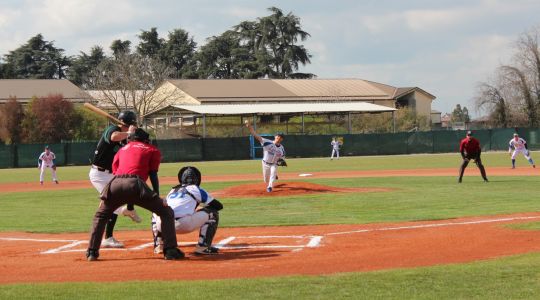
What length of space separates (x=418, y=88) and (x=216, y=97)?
2654 cm

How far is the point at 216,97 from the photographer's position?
3238 inches

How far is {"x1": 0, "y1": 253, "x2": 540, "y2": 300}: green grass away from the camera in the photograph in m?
7.15

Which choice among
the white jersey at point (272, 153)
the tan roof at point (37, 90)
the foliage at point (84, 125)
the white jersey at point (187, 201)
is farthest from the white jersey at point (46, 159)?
the tan roof at point (37, 90)

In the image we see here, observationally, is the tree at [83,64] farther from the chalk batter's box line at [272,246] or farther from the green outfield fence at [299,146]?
the chalk batter's box line at [272,246]

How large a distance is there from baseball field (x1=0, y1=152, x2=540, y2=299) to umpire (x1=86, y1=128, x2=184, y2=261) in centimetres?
32

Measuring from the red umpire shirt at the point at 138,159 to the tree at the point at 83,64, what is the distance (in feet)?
305

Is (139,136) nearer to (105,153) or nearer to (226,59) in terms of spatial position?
(105,153)

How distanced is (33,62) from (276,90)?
3651 centimetres

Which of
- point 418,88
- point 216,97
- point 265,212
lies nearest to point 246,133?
point 216,97

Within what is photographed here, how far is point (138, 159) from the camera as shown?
30.6 ft

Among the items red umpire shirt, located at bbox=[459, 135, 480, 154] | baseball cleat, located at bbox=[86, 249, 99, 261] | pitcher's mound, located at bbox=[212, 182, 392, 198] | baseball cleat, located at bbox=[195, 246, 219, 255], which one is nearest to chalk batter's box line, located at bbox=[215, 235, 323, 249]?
baseball cleat, located at bbox=[195, 246, 219, 255]

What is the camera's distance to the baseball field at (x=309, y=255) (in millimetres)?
7461

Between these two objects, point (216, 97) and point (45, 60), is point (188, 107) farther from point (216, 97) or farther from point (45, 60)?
point (45, 60)

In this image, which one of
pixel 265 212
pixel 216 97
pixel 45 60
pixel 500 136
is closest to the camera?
pixel 265 212
